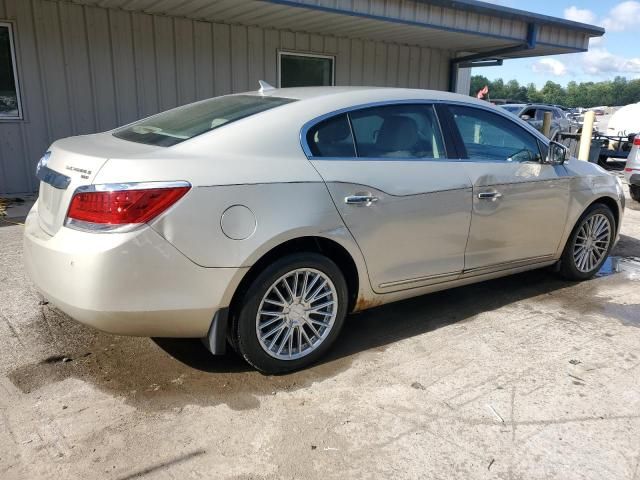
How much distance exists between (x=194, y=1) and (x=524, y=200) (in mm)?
5482

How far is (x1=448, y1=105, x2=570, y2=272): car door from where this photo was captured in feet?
12.6

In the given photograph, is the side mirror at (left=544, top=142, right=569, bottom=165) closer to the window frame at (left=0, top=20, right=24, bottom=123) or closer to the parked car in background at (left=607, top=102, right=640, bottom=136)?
the window frame at (left=0, top=20, right=24, bottom=123)

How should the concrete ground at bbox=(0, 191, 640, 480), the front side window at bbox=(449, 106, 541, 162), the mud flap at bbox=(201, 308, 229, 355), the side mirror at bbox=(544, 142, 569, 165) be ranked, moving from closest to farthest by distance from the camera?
the concrete ground at bbox=(0, 191, 640, 480), the mud flap at bbox=(201, 308, 229, 355), the front side window at bbox=(449, 106, 541, 162), the side mirror at bbox=(544, 142, 569, 165)

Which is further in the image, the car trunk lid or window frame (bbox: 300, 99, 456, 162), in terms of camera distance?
window frame (bbox: 300, 99, 456, 162)

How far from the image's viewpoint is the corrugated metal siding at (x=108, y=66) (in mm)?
7386

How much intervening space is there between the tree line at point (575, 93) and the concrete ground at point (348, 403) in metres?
80.5

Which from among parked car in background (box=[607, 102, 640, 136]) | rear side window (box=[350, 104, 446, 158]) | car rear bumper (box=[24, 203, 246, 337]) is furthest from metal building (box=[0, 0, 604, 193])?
parked car in background (box=[607, 102, 640, 136])

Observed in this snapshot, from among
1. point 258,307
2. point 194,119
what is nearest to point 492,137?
point 194,119

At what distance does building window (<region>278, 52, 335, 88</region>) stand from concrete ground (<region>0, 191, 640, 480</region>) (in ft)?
21.6

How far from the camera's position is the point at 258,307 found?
9.66ft

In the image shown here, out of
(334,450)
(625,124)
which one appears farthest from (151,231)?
(625,124)

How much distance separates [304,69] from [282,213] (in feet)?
24.7

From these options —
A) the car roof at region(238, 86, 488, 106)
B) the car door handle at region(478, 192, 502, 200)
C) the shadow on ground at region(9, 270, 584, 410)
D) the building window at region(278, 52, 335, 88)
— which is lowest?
the shadow on ground at region(9, 270, 584, 410)

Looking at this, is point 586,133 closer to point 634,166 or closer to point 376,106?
point 634,166
